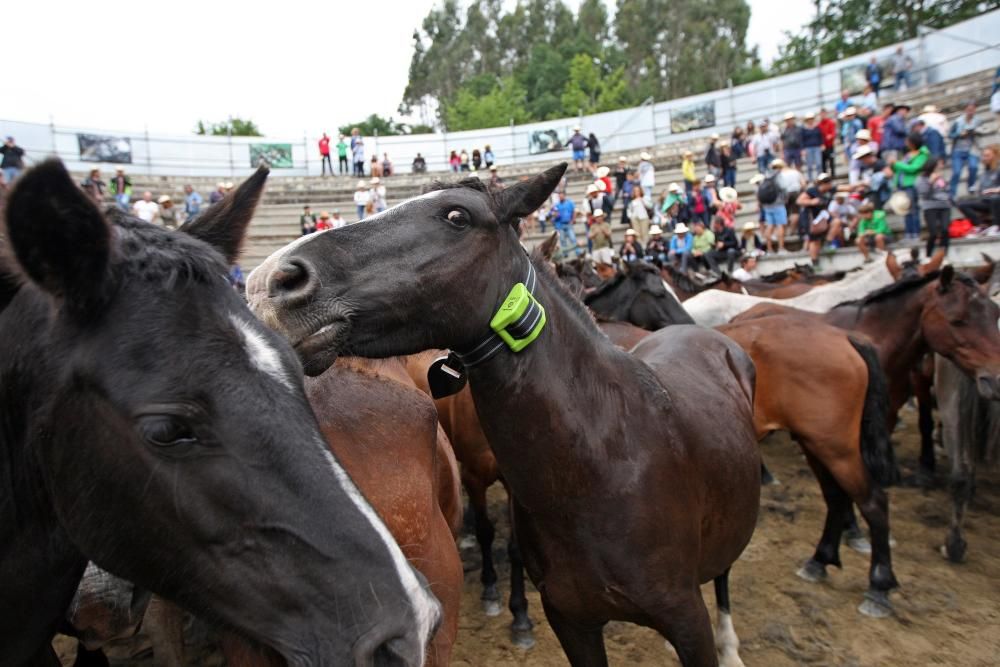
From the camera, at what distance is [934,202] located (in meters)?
11.2

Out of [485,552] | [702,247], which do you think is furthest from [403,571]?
[702,247]

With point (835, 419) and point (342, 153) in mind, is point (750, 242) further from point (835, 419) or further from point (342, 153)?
point (342, 153)

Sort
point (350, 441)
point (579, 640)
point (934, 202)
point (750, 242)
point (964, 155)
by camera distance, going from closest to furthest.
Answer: point (350, 441), point (579, 640), point (934, 202), point (964, 155), point (750, 242)

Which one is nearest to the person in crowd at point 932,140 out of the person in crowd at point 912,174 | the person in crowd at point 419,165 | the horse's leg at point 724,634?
the person in crowd at point 912,174

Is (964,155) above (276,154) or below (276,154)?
below

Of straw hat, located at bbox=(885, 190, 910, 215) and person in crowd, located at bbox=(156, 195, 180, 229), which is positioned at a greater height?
person in crowd, located at bbox=(156, 195, 180, 229)

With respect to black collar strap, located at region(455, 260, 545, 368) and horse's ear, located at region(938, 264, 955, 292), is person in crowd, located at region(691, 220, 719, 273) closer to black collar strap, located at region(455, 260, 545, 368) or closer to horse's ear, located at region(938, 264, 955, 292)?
horse's ear, located at region(938, 264, 955, 292)

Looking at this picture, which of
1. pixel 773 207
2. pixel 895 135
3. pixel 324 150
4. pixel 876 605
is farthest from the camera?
pixel 324 150

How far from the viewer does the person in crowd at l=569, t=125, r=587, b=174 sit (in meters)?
25.4

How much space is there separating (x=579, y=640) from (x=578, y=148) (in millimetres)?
24542

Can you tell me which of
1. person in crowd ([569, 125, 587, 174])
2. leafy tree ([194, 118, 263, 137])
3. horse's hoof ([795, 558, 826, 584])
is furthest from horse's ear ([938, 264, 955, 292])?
leafy tree ([194, 118, 263, 137])

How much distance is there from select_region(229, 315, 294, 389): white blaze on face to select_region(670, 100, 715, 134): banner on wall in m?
29.7

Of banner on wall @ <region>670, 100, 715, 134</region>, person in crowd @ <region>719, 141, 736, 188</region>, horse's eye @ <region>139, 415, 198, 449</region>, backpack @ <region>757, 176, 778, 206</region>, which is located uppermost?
banner on wall @ <region>670, 100, 715, 134</region>

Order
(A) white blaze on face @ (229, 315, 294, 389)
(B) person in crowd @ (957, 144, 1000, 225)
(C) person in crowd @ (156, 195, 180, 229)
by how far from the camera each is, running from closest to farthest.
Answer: (A) white blaze on face @ (229, 315, 294, 389), (B) person in crowd @ (957, 144, 1000, 225), (C) person in crowd @ (156, 195, 180, 229)
